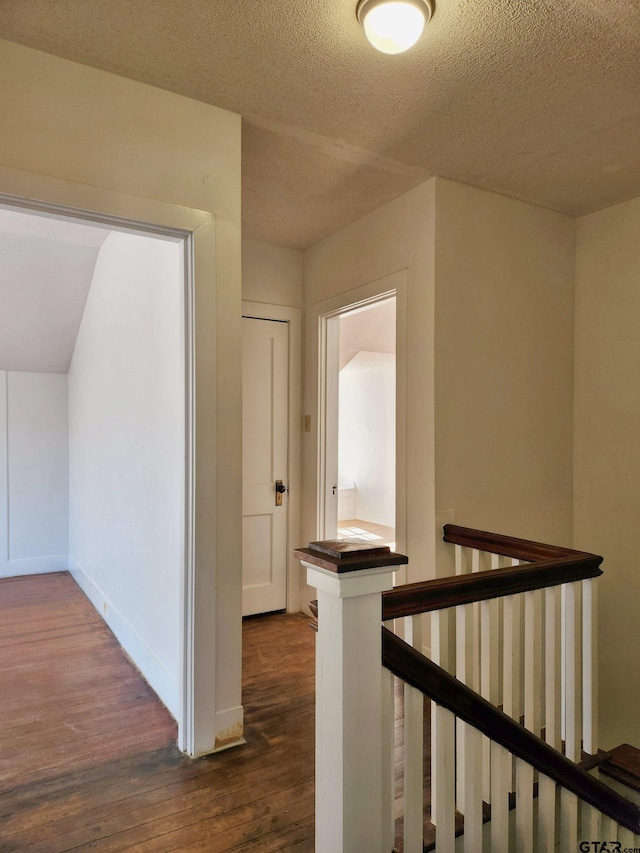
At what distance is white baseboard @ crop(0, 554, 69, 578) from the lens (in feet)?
14.9

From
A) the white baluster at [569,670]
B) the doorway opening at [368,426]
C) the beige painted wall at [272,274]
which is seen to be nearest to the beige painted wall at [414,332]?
the beige painted wall at [272,274]

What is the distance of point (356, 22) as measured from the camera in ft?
5.44

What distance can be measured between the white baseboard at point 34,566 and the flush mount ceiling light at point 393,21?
4.61 m

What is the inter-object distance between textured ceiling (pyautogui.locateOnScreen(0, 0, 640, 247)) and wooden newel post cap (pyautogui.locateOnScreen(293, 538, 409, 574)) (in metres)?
1.55

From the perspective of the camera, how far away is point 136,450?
9.63ft

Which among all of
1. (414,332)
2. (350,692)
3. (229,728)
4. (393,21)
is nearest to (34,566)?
(229,728)

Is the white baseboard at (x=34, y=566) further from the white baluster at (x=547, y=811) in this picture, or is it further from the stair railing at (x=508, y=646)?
the white baluster at (x=547, y=811)

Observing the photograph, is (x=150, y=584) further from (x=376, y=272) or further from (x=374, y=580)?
(x=376, y=272)

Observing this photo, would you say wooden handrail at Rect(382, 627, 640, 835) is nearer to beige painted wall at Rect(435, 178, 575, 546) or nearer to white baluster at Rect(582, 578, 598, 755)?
white baluster at Rect(582, 578, 598, 755)

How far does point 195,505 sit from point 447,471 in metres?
1.30

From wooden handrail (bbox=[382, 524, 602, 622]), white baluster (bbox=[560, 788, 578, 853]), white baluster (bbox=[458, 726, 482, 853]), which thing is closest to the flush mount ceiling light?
wooden handrail (bbox=[382, 524, 602, 622])

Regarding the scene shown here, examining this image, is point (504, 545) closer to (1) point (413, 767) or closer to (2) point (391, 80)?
(1) point (413, 767)

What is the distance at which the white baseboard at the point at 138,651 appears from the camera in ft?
7.88

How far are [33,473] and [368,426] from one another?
13.4 feet
